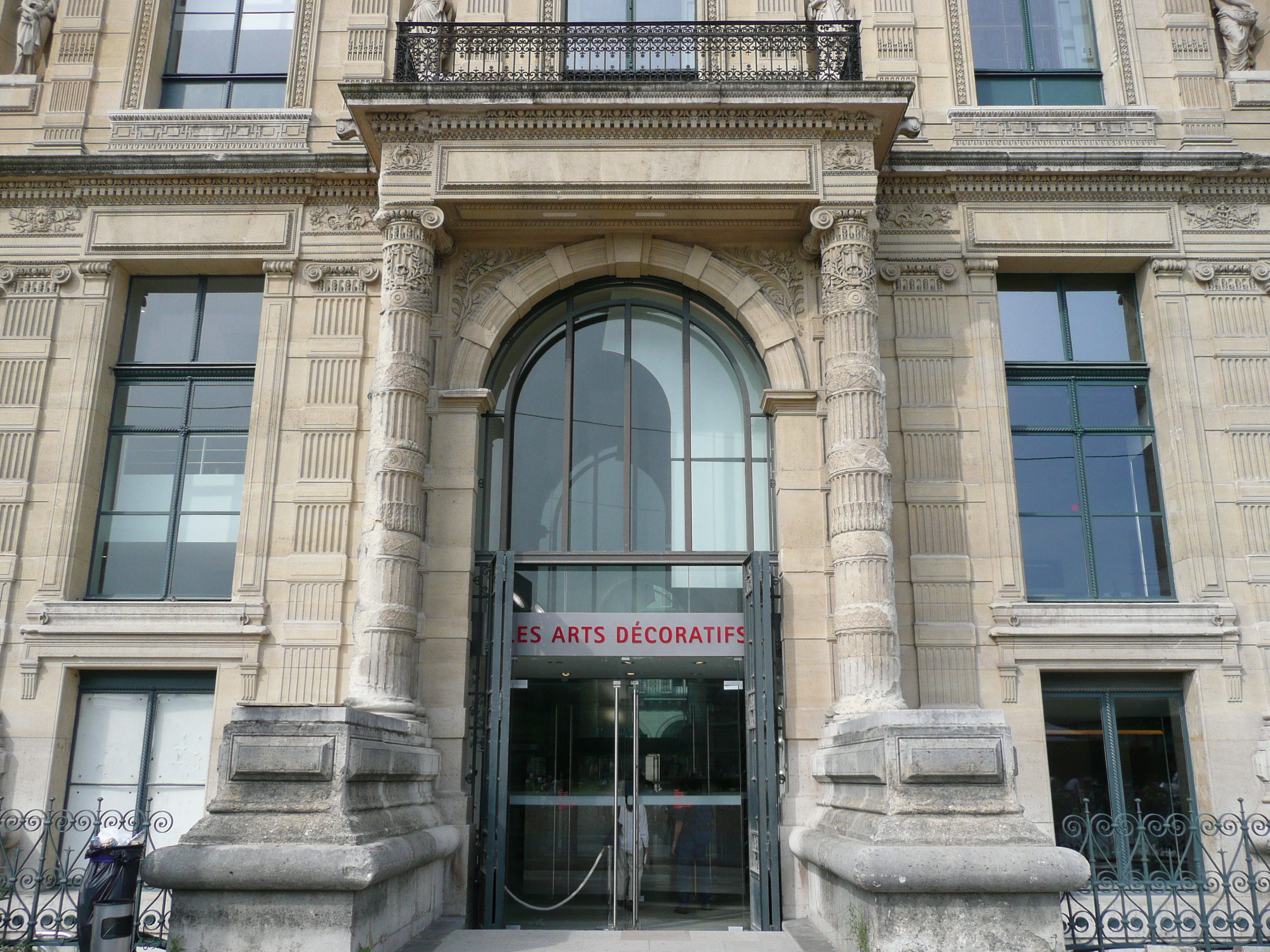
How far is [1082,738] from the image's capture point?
12914 millimetres

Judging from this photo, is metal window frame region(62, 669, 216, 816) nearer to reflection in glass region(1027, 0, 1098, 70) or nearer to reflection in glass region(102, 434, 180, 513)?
reflection in glass region(102, 434, 180, 513)

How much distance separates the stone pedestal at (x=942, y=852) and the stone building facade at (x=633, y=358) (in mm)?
2510

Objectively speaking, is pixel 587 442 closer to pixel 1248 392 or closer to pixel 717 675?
pixel 717 675

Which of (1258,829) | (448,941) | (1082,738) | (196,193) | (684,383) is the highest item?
(196,193)

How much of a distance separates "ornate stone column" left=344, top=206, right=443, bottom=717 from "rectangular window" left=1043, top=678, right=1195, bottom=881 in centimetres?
812

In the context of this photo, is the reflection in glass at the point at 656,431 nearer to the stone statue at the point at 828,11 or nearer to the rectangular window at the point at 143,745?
the stone statue at the point at 828,11

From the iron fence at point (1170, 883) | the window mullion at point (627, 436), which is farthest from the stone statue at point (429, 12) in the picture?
the iron fence at point (1170, 883)

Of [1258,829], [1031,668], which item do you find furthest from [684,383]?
[1258,829]

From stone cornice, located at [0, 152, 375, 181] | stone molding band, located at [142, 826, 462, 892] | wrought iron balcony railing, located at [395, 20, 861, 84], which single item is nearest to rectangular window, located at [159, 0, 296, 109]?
stone cornice, located at [0, 152, 375, 181]

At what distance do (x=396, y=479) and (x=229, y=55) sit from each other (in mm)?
8266

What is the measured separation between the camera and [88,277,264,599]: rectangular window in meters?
13.9

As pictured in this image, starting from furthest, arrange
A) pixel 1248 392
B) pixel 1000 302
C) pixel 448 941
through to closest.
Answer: pixel 1000 302 < pixel 1248 392 < pixel 448 941

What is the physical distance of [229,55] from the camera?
52.2 feet

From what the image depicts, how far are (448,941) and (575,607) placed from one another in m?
4.44
